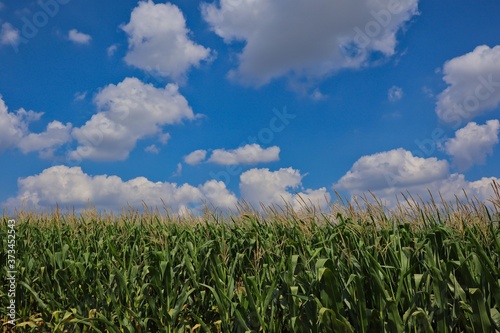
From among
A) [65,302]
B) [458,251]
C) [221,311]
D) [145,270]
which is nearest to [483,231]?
[458,251]

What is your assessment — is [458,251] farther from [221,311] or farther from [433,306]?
[221,311]

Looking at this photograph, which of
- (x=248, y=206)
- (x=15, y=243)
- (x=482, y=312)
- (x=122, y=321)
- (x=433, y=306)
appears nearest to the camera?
(x=482, y=312)

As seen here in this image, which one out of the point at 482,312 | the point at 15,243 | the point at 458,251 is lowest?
the point at 482,312

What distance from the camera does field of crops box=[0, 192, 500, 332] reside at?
4160 millimetres

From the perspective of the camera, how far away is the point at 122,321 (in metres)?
5.64

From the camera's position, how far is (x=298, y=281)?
4.65m

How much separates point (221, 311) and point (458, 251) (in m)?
2.64

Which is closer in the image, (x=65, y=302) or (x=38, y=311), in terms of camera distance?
(x=65, y=302)

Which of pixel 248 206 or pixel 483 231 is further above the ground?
pixel 248 206

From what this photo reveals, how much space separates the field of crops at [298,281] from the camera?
4.16m

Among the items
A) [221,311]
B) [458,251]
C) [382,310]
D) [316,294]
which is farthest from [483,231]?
[221,311]

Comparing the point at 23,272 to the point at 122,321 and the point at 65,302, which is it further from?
the point at 122,321

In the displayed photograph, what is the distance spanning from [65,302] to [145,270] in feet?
6.78

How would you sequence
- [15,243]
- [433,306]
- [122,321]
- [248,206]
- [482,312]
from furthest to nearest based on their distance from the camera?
[15,243] < [248,206] < [122,321] < [433,306] < [482,312]
